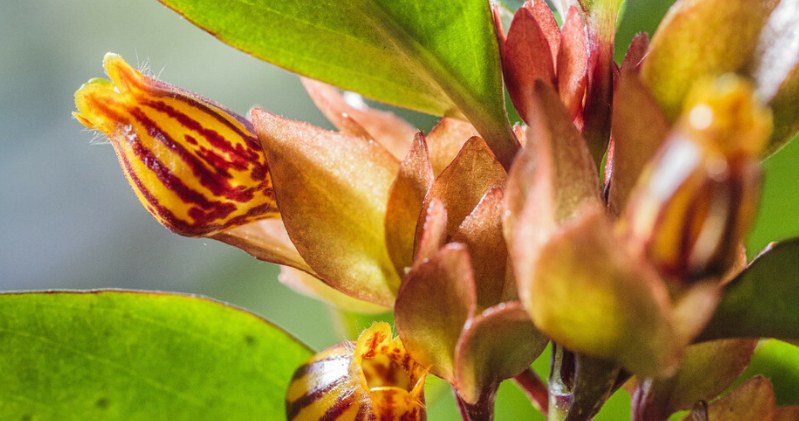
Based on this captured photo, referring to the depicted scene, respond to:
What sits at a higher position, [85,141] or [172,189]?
[85,141]

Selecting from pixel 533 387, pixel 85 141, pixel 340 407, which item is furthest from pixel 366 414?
pixel 85 141

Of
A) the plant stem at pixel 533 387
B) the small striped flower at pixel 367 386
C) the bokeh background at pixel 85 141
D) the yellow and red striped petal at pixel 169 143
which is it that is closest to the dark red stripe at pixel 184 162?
the yellow and red striped petal at pixel 169 143

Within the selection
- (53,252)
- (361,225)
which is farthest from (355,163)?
(53,252)

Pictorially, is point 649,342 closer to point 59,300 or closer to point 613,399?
point 59,300

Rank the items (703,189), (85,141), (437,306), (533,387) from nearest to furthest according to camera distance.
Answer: (703,189) < (437,306) < (533,387) < (85,141)

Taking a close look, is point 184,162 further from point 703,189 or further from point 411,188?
point 703,189

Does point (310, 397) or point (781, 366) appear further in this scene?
point (781, 366)
